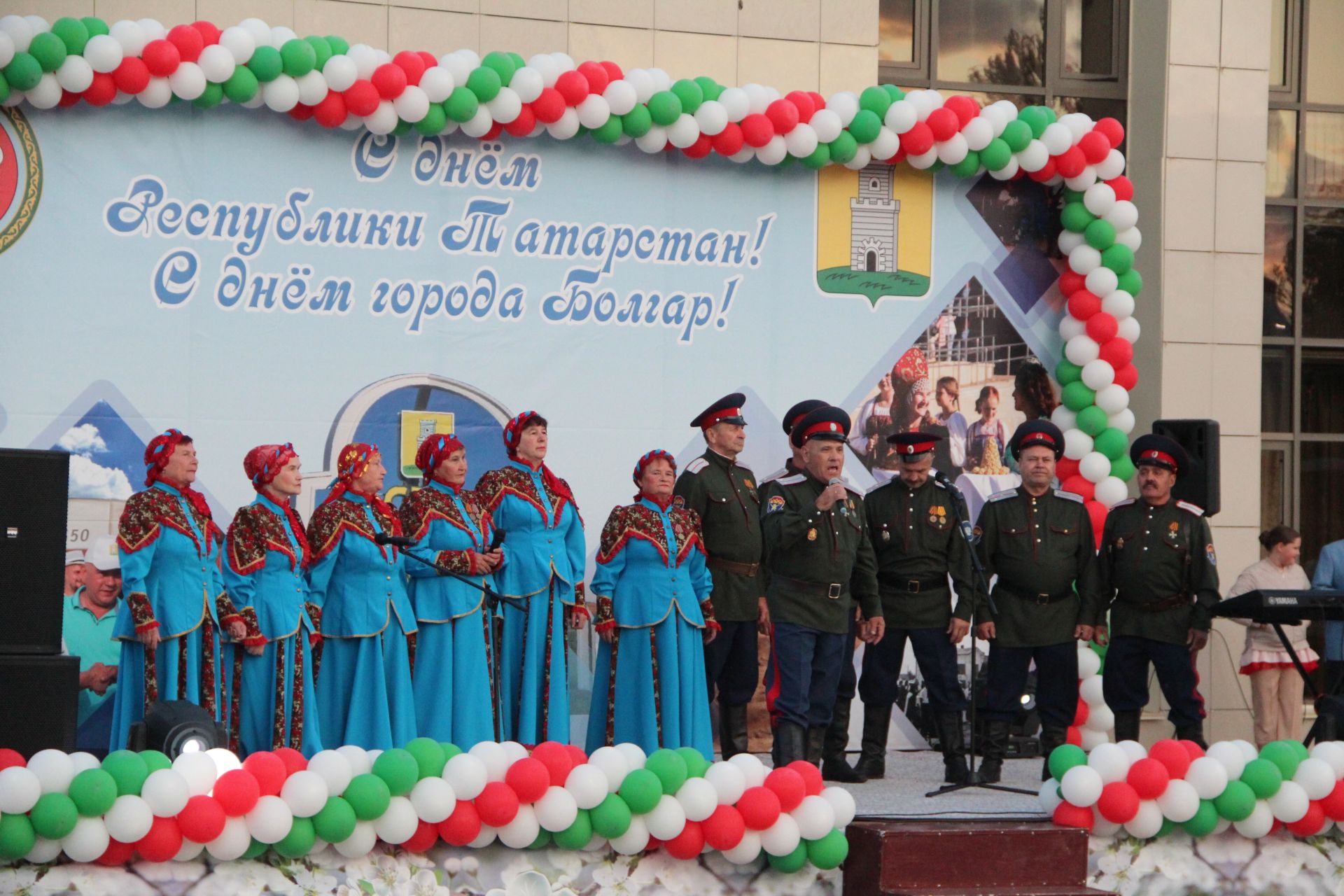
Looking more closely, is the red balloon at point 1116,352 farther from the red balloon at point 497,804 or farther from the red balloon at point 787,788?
the red balloon at point 497,804

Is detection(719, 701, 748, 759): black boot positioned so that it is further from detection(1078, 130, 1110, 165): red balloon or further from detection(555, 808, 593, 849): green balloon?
detection(1078, 130, 1110, 165): red balloon

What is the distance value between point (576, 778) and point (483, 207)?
11.1ft

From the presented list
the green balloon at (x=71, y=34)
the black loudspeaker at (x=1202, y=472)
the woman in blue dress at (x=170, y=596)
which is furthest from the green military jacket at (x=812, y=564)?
the green balloon at (x=71, y=34)

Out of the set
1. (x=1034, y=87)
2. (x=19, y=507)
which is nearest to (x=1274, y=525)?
(x=1034, y=87)

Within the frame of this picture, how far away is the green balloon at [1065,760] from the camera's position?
18.9 feet

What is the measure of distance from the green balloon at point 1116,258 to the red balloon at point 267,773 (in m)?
5.08

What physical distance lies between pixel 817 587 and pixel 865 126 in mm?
2534

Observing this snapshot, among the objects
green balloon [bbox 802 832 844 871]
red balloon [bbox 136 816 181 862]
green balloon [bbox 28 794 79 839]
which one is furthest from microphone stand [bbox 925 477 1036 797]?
green balloon [bbox 28 794 79 839]

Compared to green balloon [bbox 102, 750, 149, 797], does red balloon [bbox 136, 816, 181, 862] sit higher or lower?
lower

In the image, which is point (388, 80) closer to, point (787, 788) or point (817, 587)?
point (817, 587)

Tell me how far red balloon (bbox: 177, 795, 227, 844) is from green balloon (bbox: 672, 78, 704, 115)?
165 inches

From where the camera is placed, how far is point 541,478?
287 inches

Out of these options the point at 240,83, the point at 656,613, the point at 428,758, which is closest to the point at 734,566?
the point at 656,613

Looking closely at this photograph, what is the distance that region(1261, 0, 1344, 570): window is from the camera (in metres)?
9.83
